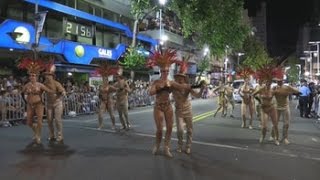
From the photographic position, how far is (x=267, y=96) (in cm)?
1526

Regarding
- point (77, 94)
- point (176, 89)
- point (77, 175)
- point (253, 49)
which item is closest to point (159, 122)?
point (176, 89)

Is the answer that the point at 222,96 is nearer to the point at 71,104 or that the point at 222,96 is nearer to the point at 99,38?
the point at 71,104

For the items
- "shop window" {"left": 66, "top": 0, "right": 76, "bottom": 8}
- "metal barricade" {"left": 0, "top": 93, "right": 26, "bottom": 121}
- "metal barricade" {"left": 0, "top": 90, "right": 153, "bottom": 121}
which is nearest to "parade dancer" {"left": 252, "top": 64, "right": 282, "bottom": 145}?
"metal barricade" {"left": 0, "top": 90, "right": 153, "bottom": 121}

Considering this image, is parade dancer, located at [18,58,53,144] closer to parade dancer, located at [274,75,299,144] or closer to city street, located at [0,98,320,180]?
city street, located at [0,98,320,180]

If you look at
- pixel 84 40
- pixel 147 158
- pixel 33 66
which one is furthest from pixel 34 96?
pixel 84 40

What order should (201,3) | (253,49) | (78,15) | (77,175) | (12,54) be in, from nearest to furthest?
1. (77,175)
2. (12,54)
3. (201,3)
4. (78,15)
5. (253,49)

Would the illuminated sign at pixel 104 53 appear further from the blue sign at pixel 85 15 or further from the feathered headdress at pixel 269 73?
the feathered headdress at pixel 269 73

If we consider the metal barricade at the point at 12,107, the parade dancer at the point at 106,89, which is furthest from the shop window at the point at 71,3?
the parade dancer at the point at 106,89

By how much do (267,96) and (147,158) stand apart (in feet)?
14.9

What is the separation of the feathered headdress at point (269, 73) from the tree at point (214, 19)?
66.3 ft

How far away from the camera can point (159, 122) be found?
12297 mm

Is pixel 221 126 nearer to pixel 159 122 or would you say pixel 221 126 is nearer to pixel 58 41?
pixel 159 122

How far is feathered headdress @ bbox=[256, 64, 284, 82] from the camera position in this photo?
15.4 m

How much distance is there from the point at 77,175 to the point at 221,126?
11.9m
